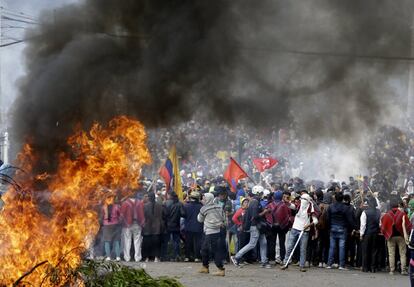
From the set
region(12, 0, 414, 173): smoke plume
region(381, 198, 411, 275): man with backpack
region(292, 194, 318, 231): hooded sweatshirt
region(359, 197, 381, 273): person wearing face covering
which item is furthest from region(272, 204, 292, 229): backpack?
region(12, 0, 414, 173): smoke plume

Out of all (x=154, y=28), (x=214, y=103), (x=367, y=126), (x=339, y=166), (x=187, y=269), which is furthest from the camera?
(x=339, y=166)

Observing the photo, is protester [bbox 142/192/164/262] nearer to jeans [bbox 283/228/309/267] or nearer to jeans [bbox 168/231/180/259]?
jeans [bbox 168/231/180/259]

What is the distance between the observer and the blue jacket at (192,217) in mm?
17266

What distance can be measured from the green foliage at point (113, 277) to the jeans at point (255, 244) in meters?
6.23

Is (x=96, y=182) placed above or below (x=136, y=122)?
below

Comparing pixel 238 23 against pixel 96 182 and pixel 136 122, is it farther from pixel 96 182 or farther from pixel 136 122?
pixel 96 182

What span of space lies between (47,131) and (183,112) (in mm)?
2152

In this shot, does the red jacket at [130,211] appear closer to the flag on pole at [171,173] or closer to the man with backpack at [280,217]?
the flag on pole at [171,173]

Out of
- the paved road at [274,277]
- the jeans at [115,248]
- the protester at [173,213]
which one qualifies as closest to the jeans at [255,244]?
the paved road at [274,277]

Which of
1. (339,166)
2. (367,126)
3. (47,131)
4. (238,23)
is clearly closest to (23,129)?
(47,131)

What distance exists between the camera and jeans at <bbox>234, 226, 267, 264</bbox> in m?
16.3

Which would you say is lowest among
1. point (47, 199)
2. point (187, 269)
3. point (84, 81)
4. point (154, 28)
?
point (187, 269)

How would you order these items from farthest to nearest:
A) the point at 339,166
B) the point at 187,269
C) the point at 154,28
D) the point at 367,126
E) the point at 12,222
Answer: the point at 339,166 < the point at 187,269 < the point at 367,126 < the point at 154,28 < the point at 12,222

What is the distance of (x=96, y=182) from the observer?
33.3 feet
